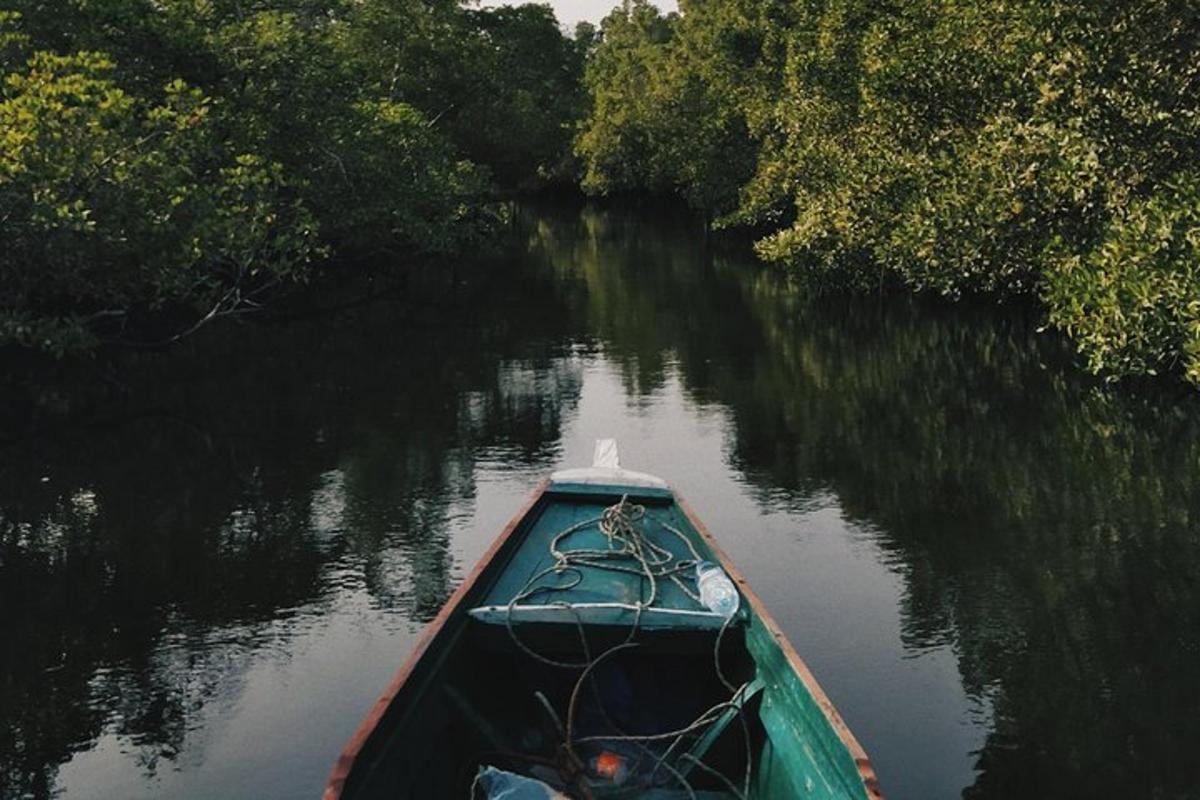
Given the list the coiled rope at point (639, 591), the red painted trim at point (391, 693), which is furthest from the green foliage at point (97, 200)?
the red painted trim at point (391, 693)

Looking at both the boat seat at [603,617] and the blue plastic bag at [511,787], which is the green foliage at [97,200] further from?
the blue plastic bag at [511,787]

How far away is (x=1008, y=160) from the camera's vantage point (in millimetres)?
21781

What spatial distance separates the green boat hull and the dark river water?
1.52m

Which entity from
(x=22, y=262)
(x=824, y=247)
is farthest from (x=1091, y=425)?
(x=22, y=262)

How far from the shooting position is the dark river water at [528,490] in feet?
29.6

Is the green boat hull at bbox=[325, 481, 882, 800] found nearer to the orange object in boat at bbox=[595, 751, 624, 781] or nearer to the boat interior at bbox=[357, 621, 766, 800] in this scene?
the boat interior at bbox=[357, 621, 766, 800]

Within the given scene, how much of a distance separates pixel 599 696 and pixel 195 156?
1824cm

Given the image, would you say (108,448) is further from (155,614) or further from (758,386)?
(758,386)

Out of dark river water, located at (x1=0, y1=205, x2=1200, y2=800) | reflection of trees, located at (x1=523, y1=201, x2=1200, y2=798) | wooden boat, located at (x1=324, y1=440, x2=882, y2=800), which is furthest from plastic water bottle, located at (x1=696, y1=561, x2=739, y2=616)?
reflection of trees, located at (x1=523, y1=201, x2=1200, y2=798)

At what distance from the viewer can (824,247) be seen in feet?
102

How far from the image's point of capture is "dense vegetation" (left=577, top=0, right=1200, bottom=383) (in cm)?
1864

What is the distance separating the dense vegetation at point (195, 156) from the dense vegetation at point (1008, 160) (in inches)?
486

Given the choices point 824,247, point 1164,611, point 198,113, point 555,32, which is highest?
point 555,32

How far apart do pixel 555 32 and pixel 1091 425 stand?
201 feet
